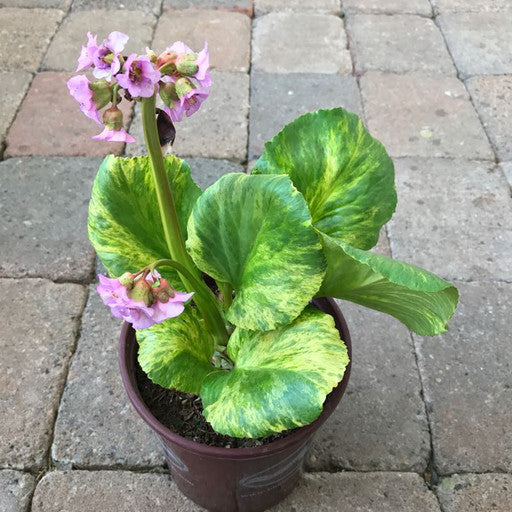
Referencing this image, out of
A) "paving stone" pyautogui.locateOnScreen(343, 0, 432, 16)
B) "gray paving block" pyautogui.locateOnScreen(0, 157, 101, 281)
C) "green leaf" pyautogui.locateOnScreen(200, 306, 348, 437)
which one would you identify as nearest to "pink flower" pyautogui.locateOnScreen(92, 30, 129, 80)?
"green leaf" pyautogui.locateOnScreen(200, 306, 348, 437)

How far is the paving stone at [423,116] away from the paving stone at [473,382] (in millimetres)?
604

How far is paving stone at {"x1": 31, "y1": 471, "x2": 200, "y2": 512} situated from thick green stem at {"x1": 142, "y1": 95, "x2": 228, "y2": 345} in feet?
1.47

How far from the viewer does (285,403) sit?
3.00 ft

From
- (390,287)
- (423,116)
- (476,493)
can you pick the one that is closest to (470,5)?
(423,116)

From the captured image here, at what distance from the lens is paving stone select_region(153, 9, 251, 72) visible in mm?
2533

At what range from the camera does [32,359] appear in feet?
5.32

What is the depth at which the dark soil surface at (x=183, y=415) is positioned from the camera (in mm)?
1234

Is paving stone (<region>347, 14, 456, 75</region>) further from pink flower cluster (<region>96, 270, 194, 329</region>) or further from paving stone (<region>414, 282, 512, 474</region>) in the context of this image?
pink flower cluster (<region>96, 270, 194, 329</region>)

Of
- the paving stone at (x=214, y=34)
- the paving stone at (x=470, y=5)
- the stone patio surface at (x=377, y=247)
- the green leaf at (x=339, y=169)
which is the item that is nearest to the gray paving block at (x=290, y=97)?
the stone patio surface at (x=377, y=247)

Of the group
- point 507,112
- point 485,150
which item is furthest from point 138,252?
point 507,112

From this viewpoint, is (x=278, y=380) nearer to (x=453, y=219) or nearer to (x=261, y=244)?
(x=261, y=244)

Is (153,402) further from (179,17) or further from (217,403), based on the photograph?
(179,17)

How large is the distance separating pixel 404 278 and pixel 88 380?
0.99 metres

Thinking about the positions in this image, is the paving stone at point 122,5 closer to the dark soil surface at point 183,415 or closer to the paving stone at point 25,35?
the paving stone at point 25,35
